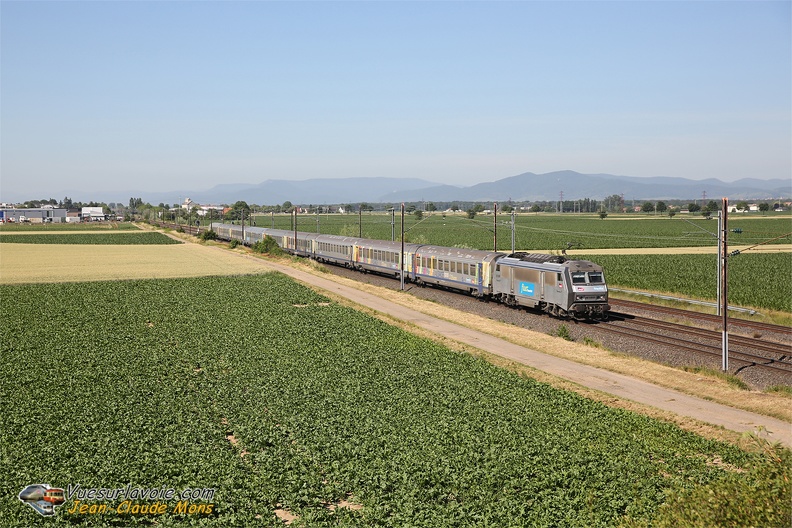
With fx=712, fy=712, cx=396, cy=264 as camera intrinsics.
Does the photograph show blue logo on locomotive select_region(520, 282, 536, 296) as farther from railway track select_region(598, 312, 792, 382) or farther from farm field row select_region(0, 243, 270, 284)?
farm field row select_region(0, 243, 270, 284)

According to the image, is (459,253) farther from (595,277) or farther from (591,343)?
(591,343)

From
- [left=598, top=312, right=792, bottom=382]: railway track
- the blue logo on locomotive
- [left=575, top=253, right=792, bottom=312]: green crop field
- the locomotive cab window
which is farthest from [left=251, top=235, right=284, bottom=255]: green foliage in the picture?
the locomotive cab window

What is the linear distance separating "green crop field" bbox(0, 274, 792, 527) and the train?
1182 cm

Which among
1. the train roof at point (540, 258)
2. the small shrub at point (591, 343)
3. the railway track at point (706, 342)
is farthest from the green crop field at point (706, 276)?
the small shrub at point (591, 343)

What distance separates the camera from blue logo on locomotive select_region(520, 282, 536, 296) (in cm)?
4544

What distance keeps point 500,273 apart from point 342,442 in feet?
101

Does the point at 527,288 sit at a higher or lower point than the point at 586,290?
lower

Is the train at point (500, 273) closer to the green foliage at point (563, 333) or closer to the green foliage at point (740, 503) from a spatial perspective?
the green foliage at point (563, 333)

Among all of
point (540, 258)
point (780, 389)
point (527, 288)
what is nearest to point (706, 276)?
point (527, 288)

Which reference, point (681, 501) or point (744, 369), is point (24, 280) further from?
point (681, 501)

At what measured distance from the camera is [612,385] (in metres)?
28.3

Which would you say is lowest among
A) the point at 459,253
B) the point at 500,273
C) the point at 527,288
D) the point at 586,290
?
the point at 527,288

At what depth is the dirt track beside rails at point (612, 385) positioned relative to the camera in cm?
2295

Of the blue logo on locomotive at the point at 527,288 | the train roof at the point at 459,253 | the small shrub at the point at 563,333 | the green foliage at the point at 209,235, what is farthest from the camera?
the green foliage at the point at 209,235
